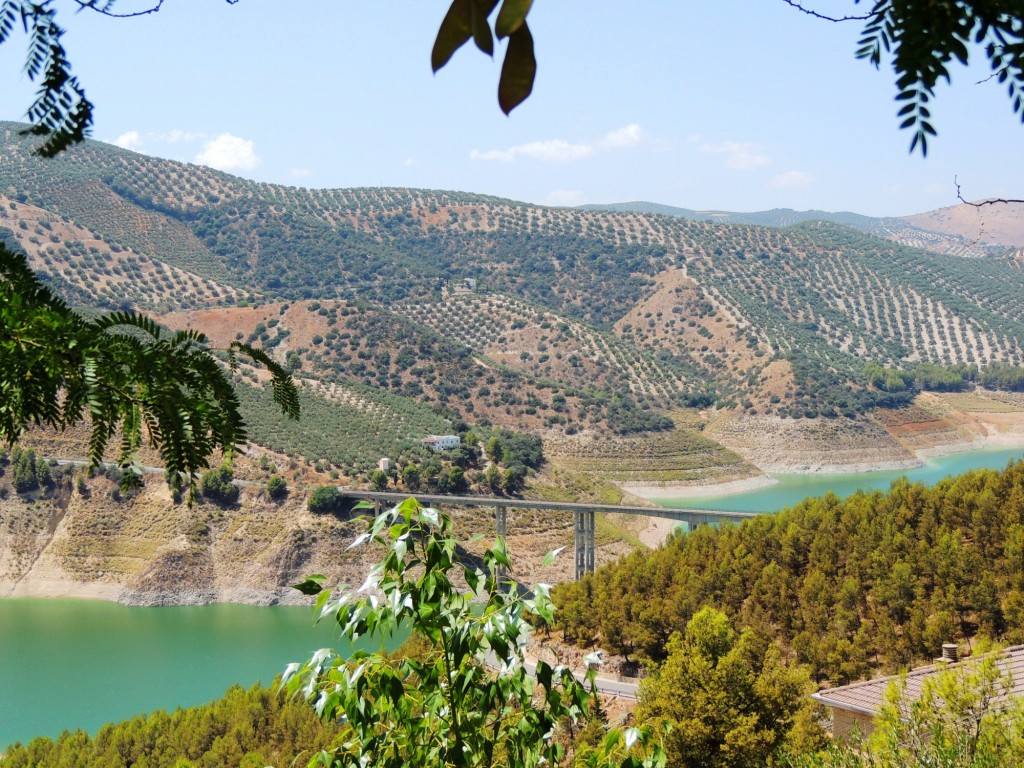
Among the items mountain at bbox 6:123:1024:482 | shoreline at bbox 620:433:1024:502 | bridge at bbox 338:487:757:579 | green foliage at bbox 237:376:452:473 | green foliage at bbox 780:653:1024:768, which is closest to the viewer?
green foliage at bbox 780:653:1024:768

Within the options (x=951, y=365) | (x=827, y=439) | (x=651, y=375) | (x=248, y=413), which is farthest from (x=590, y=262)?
(x=248, y=413)

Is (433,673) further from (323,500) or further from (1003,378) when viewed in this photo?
(1003,378)

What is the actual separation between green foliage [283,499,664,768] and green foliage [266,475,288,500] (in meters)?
34.9

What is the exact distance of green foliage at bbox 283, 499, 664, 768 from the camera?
364 centimetres

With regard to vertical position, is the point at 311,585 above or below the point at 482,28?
below

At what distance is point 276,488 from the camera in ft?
125

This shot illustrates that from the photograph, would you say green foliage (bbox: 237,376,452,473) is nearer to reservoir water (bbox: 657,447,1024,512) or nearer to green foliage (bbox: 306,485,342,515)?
green foliage (bbox: 306,485,342,515)

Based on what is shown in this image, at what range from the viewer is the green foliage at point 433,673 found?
364 cm

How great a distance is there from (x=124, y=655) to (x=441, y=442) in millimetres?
16807

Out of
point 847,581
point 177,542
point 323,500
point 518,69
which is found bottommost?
point 177,542

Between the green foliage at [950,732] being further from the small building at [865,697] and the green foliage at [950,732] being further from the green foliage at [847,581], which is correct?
the green foliage at [847,581]

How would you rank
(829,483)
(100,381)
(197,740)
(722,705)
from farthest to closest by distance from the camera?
(829,483), (197,740), (722,705), (100,381)

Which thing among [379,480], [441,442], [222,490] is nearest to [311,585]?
[222,490]

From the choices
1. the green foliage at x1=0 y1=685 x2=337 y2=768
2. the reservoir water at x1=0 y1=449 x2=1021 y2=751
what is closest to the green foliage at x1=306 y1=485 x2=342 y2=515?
the reservoir water at x1=0 y1=449 x2=1021 y2=751
